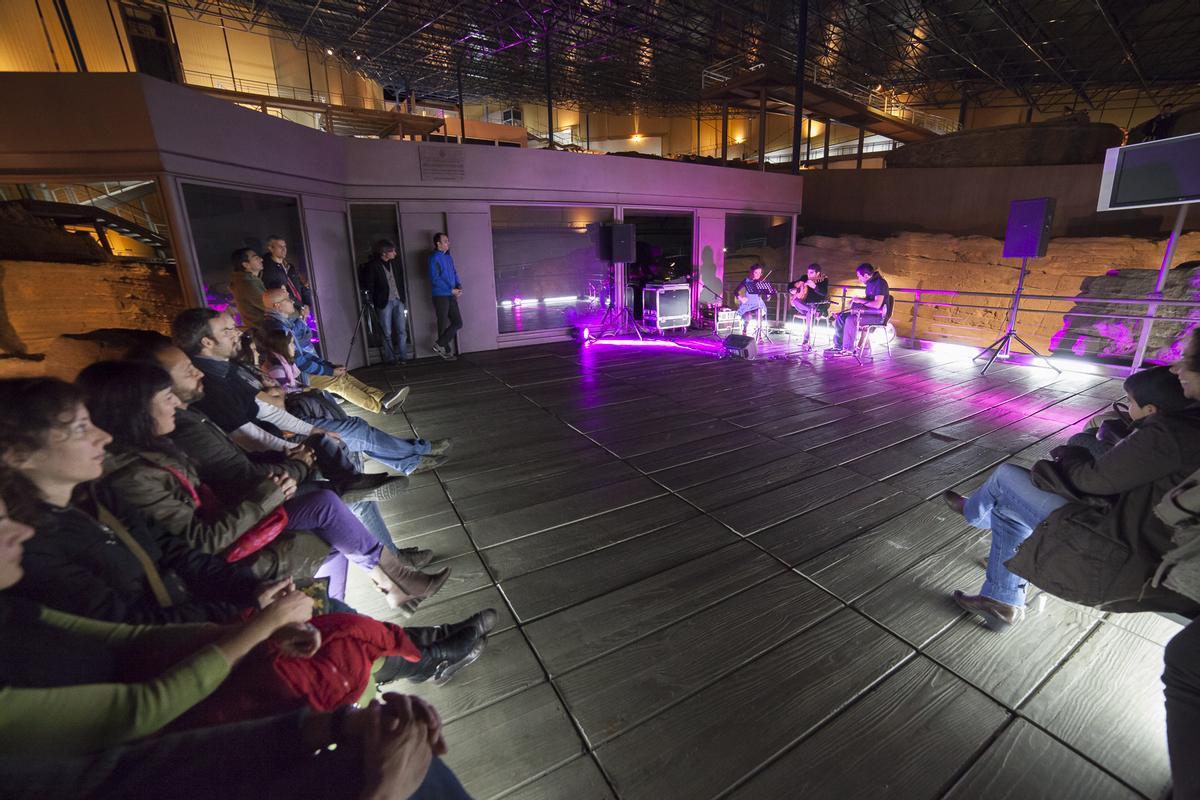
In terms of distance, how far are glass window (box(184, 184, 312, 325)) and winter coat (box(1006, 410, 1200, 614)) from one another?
5.81 meters

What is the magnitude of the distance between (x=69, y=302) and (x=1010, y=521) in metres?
6.39

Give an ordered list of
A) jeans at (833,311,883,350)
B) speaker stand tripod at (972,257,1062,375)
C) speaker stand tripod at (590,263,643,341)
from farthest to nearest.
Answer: speaker stand tripod at (590,263,643,341)
jeans at (833,311,883,350)
speaker stand tripod at (972,257,1062,375)

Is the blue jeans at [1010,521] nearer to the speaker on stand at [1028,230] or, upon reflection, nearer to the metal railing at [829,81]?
the speaker on stand at [1028,230]

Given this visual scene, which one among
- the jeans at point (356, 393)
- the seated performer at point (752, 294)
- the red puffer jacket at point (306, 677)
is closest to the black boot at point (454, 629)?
the red puffer jacket at point (306, 677)

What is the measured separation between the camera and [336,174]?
607cm

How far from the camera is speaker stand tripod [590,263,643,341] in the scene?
8.45 metres

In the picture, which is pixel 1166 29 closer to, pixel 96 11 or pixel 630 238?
pixel 630 238

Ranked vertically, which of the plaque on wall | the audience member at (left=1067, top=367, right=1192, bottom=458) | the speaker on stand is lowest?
the audience member at (left=1067, top=367, right=1192, bottom=458)

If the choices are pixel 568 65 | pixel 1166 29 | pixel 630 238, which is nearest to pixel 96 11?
pixel 568 65

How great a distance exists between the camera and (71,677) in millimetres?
907

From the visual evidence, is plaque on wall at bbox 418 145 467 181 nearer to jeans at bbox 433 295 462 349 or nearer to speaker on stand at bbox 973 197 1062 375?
jeans at bbox 433 295 462 349

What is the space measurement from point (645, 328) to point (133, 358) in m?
7.15

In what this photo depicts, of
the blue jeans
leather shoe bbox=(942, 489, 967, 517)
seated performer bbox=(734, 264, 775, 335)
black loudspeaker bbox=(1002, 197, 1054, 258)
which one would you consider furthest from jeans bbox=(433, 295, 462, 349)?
black loudspeaker bbox=(1002, 197, 1054, 258)

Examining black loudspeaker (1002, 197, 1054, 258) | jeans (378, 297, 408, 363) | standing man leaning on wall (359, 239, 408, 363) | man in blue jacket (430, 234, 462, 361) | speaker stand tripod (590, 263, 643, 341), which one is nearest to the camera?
black loudspeaker (1002, 197, 1054, 258)
